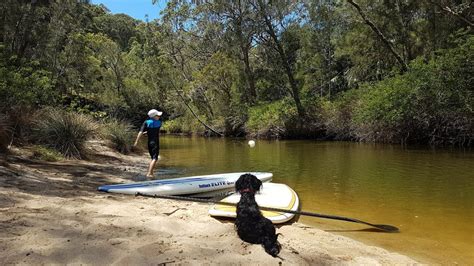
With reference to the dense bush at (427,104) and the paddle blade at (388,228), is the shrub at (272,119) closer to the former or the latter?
the dense bush at (427,104)

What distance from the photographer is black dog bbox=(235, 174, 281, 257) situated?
13.3 ft

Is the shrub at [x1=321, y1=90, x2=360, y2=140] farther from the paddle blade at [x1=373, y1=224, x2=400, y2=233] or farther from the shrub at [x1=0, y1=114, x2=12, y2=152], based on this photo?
the paddle blade at [x1=373, y1=224, x2=400, y2=233]

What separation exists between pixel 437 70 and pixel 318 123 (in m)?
9.15

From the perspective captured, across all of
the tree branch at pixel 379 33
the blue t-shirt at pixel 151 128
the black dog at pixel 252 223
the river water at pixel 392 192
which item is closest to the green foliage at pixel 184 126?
the tree branch at pixel 379 33

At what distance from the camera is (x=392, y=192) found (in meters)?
8.13

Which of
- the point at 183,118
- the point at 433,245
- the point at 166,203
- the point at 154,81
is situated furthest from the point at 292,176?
the point at 154,81

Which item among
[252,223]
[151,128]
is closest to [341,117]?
[151,128]

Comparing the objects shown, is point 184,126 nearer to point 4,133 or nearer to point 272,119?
point 272,119

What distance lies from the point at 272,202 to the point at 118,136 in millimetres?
9897

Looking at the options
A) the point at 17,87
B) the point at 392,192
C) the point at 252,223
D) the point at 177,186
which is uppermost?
the point at 17,87

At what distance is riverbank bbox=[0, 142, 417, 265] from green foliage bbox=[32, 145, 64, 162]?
136 inches

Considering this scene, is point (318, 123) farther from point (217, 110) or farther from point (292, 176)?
point (292, 176)

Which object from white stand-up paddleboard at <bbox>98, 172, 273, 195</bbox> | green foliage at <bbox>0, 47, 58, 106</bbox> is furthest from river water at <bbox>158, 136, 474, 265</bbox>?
green foliage at <bbox>0, 47, 58, 106</bbox>

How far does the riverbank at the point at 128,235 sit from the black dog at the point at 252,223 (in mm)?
103
